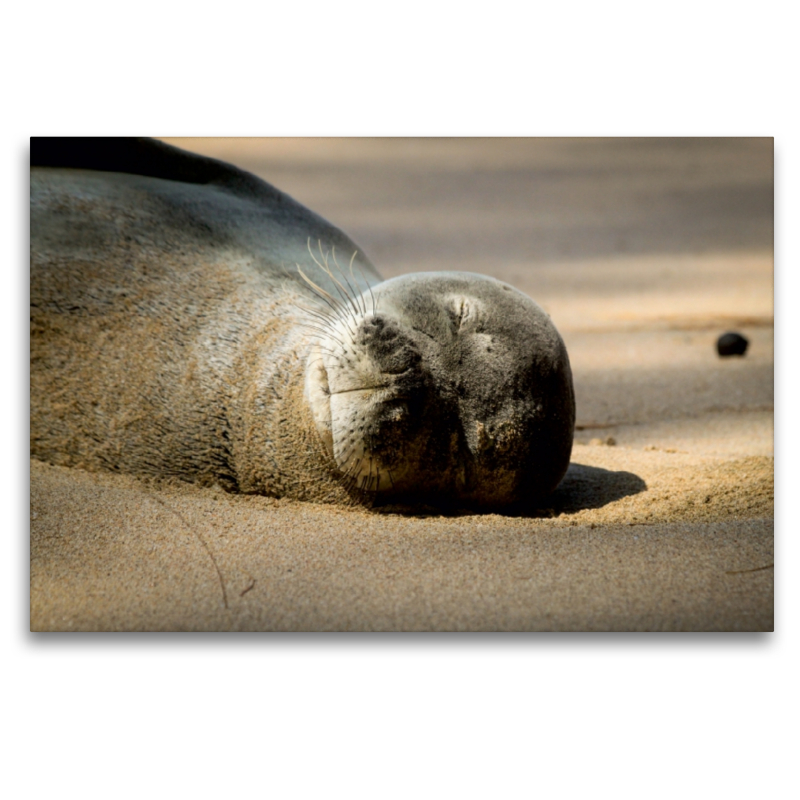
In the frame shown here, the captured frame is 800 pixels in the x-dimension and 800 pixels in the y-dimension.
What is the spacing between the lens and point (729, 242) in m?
4.49

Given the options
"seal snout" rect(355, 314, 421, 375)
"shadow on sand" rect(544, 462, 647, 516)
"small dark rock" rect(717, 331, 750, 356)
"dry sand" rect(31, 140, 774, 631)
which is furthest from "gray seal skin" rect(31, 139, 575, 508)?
"small dark rock" rect(717, 331, 750, 356)

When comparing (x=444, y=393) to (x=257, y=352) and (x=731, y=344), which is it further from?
(x=731, y=344)

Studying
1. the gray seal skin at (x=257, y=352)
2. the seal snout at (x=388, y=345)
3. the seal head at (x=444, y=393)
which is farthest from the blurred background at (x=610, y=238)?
the seal snout at (x=388, y=345)

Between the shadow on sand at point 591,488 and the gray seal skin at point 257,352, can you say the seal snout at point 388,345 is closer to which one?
the gray seal skin at point 257,352

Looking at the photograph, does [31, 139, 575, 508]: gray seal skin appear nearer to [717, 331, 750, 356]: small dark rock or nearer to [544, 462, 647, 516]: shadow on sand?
[544, 462, 647, 516]: shadow on sand

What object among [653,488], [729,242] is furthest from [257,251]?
[729,242]

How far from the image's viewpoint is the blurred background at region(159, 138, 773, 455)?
134 inches

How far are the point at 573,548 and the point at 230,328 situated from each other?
117 centimetres

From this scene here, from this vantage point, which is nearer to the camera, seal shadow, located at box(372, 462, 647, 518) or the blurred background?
seal shadow, located at box(372, 462, 647, 518)

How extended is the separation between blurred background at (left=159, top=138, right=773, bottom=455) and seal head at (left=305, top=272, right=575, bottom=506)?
30.9 inches

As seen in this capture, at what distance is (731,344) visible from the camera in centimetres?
486

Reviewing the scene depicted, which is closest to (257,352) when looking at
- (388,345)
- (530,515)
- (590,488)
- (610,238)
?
(388,345)

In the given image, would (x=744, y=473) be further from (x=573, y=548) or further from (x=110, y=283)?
(x=110, y=283)

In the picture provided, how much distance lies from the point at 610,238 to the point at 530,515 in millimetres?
2730
